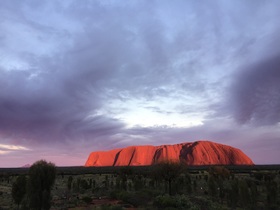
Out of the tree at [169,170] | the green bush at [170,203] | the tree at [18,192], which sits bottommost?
the green bush at [170,203]

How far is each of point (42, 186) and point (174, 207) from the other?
11.8 m

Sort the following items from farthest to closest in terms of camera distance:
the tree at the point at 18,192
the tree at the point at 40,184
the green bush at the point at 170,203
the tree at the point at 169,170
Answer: the tree at the point at 169,170, the tree at the point at 18,192, the green bush at the point at 170,203, the tree at the point at 40,184

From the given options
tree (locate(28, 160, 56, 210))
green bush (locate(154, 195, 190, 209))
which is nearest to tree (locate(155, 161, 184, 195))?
green bush (locate(154, 195, 190, 209))

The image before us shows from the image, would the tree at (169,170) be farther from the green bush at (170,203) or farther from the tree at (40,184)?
the tree at (40,184)

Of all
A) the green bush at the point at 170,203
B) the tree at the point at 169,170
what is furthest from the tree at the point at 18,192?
the tree at the point at 169,170

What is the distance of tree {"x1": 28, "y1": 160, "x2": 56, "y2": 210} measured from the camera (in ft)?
75.5

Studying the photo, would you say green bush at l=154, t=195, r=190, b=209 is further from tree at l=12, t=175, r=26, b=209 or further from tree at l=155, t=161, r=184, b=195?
tree at l=12, t=175, r=26, b=209

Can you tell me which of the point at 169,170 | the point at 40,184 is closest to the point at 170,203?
the point at 40,184

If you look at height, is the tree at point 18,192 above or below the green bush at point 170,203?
above

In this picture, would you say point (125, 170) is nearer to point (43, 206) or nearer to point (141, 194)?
point (141, 194)

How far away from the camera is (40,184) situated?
23.7 metres

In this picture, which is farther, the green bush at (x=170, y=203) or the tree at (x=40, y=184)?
the green bush at (x=170, y=203)

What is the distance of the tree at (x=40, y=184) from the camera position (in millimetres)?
23016

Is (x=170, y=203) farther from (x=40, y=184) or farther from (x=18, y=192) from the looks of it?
(x=18, y=192)
